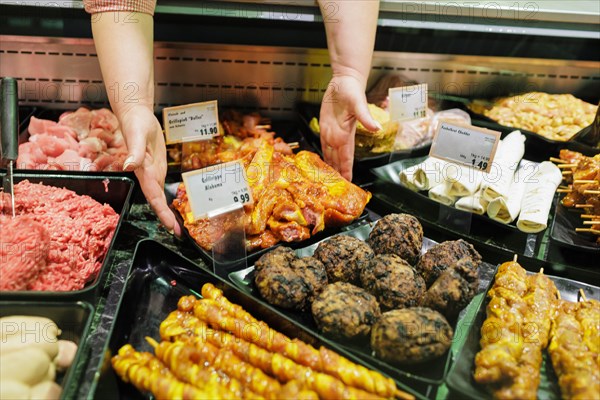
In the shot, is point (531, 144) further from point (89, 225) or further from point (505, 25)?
point (89, 225)

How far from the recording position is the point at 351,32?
3.18 metres

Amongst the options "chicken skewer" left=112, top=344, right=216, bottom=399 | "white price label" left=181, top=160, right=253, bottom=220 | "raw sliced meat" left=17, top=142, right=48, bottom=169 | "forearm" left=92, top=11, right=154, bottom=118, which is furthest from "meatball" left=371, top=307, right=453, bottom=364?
"raw sliced meat" left=17, top=142, right=48, bottom=169

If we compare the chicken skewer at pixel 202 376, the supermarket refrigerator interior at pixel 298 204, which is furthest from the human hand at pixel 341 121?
the chicken skewer at pixel 202 376

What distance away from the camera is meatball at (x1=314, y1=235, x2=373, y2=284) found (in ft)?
8.11

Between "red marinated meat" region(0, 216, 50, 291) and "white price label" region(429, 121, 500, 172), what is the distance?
80.4 inches

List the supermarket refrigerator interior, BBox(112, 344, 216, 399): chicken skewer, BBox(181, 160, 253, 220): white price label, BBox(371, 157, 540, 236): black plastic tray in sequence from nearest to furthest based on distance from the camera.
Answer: BBox(112, 344, 216, 399): chicken skewer < the supermarket refrigerator interior < BBox(181, 160, 253, 220): white price label < BBox(371, 157, 540, 236): black plastic tray

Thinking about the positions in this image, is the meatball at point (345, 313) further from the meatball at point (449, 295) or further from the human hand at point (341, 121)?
the human hand at point (341, 121)

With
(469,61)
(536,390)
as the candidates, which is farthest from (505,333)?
(469,61)

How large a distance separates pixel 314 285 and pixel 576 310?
117 cm

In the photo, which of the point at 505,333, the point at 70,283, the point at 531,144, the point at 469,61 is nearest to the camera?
the point at 505,333

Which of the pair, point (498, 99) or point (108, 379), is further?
point (498, 99)

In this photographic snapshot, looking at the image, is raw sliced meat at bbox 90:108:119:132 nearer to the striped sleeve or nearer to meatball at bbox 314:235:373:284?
the striped sleeve

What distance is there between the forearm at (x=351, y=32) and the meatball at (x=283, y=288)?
1.50m

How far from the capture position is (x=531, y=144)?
375 centimetres
